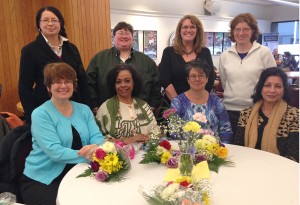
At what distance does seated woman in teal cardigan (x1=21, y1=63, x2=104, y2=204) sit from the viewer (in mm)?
1934

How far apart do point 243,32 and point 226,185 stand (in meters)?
1.70

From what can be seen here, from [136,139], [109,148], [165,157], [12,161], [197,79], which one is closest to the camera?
[109,148]

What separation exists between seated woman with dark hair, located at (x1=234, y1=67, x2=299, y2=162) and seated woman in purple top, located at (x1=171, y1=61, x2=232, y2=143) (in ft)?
0.44

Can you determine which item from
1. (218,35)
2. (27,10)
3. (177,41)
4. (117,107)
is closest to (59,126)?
(117,107)

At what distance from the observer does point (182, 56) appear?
293 centimetres

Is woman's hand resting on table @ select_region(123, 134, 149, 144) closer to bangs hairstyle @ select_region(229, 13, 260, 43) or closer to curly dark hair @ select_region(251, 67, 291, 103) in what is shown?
curly dark hair @ select_region(251, 67, 291, 103)

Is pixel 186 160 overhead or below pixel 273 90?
below

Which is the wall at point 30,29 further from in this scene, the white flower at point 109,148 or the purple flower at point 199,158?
the purple flower at point 199,158

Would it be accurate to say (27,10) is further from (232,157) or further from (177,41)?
(232,157)

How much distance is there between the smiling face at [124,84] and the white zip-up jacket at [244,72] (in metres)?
0.97

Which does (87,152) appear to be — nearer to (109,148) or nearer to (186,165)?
(109,148)

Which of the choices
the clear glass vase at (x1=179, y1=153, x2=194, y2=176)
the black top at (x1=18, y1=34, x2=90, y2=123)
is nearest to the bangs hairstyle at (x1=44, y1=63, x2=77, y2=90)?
the black top at (x1=18, y1=34, x2=90, y2=123)

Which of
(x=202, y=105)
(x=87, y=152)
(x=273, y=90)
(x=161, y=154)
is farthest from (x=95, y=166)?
(x=273, y=90)

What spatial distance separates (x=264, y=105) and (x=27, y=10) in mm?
3748
